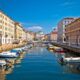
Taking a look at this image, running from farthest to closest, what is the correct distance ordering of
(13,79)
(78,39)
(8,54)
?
(78,39) < (8,54) < (13,79)

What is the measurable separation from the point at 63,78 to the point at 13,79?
7.53 meters

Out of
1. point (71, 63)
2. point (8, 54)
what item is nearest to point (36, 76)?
point (71, 63)

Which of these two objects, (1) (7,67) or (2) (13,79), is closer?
(2) (13,79)

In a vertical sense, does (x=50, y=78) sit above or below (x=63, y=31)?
below

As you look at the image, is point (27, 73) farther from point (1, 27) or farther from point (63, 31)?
point (63, 31)

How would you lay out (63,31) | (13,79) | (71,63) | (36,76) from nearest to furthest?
(13,79)
(36,76)
(71,63)
(63,31)

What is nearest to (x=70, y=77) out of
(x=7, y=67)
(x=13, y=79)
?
(x=13, y=79)

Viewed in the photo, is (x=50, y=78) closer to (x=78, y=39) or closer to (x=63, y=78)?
(x=63, y=78)

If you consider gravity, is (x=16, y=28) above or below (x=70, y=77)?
above

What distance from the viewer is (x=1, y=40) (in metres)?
113

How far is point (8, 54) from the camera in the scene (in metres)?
66.4

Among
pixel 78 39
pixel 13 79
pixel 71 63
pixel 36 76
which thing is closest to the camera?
pixel 13 79

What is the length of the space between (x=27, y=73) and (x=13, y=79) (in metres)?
5.49

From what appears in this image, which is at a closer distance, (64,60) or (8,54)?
(64,60)
